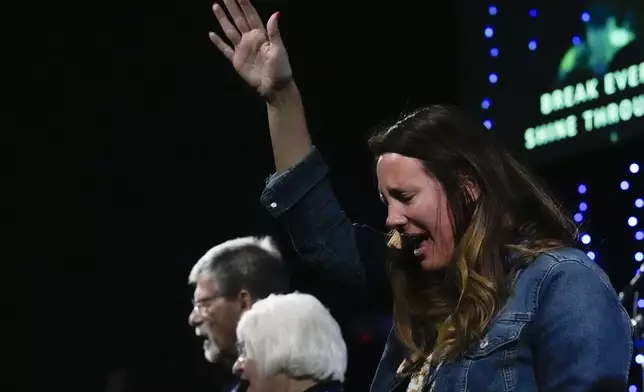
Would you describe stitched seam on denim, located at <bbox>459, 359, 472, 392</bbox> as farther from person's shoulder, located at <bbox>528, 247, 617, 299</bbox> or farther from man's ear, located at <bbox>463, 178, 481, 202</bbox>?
man's ear, located at <bbox>463, 178, 481, 202</bbox>

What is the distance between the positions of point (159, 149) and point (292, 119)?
11.3 feet

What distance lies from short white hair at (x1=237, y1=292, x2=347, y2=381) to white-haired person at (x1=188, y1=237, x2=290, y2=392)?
606mm

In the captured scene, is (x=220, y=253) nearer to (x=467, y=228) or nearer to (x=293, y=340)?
(x=293, y=340)

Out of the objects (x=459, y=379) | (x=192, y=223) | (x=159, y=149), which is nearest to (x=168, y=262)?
(x=192, y=223)

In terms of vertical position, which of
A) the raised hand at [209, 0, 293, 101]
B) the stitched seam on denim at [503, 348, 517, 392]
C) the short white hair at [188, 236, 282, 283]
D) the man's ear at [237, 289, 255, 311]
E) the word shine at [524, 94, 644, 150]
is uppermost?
the raised hand at [209, 0, 293, 101]

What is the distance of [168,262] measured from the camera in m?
5.21

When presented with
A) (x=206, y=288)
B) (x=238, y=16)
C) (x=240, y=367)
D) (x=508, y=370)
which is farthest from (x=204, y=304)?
(x=508, y=370)

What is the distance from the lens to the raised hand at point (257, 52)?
5.96 ft

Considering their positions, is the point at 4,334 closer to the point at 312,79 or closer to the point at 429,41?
the point at 312,79

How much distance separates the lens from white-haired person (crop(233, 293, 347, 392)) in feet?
9.70

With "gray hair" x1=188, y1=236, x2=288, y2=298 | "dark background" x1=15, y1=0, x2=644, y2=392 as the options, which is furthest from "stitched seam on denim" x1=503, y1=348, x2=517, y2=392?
"dark background" x1=15, y1=0, x2=644, y2=392

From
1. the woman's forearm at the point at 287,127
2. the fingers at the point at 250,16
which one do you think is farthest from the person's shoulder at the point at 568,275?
the fingers at the point at 250,16

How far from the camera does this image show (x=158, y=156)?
17.0ft

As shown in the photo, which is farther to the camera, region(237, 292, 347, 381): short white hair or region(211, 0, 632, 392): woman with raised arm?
region(237, 292, 347, 381): short white hair
